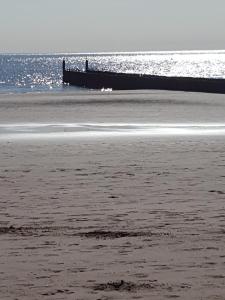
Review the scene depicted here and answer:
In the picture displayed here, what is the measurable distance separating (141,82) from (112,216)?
1989 inches

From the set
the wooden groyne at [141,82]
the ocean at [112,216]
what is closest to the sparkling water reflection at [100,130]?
the ocean at [112,216]

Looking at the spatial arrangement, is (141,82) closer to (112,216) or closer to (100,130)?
(100,130)

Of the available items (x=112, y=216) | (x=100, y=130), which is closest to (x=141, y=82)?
(x=100, y=130)

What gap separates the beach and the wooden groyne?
2984 centimetres

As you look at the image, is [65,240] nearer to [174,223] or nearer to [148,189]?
[174,223]

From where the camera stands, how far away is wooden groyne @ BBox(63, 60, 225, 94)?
49.6 meters

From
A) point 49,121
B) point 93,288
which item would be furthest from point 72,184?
point 49,121

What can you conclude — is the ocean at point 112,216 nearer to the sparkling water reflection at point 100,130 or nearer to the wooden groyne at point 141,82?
the sparkling water reflection at point 100,130

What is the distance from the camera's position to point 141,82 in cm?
5925

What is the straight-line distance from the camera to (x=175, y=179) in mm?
12180

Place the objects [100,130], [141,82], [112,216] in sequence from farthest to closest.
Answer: [141,82] < [100,130] < [112,216]

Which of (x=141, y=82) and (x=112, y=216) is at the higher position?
(x=112, y=216)

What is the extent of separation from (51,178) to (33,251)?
16.3ft

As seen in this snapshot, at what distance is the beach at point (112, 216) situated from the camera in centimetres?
643
